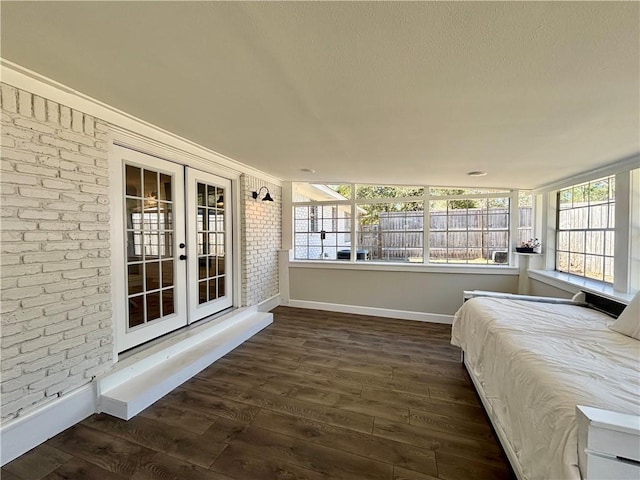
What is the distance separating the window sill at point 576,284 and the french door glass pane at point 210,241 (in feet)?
13.5

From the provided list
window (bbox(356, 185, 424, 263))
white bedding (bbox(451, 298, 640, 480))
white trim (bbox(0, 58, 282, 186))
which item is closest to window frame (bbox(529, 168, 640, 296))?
white bedding (bbox(451, 298, 640, 480))

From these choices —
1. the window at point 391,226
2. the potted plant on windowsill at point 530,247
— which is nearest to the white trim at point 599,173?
the potted plant on windowsill at point 530,247

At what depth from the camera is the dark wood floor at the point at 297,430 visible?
157cm

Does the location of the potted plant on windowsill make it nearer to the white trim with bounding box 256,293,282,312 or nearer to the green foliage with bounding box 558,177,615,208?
the green foliage with bounding box 558,177,615,208

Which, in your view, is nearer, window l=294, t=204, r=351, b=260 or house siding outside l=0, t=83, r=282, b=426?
house siding outside l=0, t=83, r=282, b=426

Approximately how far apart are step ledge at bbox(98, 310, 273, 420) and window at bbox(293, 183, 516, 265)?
215cm

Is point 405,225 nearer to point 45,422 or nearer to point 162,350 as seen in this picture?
point 162,350

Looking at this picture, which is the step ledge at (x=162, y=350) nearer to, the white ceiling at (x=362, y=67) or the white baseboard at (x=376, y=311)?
the white baseboard at (x=376, y=311)

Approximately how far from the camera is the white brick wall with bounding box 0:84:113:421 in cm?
160

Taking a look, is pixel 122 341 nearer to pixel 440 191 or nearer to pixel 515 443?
pixel 515 443

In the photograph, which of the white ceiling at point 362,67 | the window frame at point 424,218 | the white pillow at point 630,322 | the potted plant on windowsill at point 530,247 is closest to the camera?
the white ceiling at point 362,67

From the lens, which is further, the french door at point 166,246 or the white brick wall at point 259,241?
the white brick wall at point 259,241

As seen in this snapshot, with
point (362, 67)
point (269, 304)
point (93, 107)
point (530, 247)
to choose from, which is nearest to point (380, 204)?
point (530, 247)

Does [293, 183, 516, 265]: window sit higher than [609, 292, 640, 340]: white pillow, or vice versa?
[293, 183, 516, 265]: window
